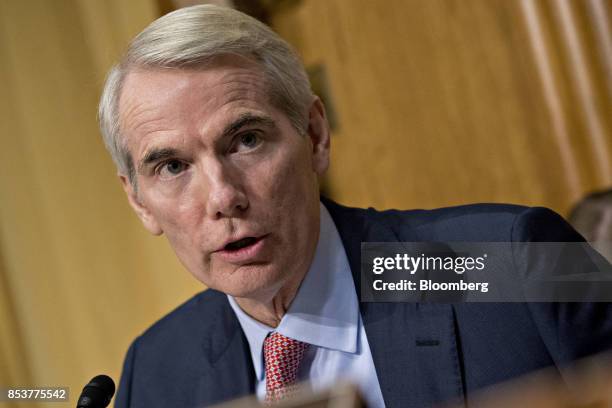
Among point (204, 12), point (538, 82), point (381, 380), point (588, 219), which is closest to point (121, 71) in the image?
point (204, 12)

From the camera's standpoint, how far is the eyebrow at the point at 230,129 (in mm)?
1387

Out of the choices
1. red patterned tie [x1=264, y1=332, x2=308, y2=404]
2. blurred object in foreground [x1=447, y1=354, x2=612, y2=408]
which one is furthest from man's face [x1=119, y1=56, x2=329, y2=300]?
blurred object in foreground [x1=447, y1=354, x2=612, y2=408]

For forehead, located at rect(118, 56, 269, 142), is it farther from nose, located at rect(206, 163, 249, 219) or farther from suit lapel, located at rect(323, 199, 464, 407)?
suit lapel, located at rect(323, 199, 464, 407)

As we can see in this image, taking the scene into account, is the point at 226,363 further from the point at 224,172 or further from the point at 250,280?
the point at 224,172

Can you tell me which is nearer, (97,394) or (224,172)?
(97,394)

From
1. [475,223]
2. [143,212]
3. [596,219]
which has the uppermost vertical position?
[143,212]

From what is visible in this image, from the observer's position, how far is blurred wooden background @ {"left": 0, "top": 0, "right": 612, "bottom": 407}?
2.57 m

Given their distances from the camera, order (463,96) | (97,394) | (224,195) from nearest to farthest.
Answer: (97,394)
(224,195)
(463,96)

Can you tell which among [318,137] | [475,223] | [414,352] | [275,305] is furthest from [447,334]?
[318,137]

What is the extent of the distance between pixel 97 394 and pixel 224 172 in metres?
0.41

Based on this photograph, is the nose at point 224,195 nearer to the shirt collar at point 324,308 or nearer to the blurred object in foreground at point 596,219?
the shirt collar at point 324,308

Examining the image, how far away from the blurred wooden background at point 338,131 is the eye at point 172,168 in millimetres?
1227

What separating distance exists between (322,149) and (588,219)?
3.50 ft

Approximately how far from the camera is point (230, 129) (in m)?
1.39
